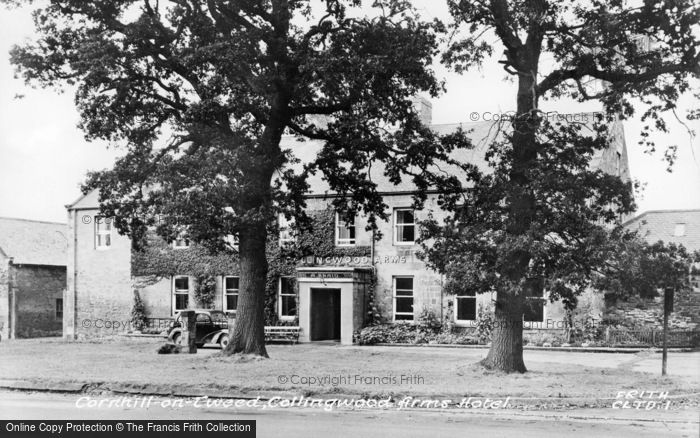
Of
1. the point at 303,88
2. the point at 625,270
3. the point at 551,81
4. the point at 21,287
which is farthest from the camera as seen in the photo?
the point at 21,287

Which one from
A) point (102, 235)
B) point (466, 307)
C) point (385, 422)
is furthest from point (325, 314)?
point (385, 422)

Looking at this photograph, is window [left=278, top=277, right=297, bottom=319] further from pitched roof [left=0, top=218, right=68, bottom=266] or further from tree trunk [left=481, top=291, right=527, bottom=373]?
tree trunk [left=481, top=291, right=527, bottom=373]

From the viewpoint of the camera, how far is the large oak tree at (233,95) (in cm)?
1814

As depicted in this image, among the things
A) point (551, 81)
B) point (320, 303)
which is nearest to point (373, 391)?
point (551, 81)

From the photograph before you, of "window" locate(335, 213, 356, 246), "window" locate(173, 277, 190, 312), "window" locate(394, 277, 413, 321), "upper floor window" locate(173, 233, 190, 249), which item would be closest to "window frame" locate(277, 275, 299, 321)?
"window" locate(335, 213, 356, 246)

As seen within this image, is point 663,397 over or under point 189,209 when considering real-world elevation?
under

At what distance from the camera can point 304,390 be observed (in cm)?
1412

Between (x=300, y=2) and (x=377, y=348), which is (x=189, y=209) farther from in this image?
(x=377, y=348)

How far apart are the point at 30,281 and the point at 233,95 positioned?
27062mm

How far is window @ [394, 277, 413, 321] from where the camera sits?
3169cm

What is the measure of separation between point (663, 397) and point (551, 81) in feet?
24.6

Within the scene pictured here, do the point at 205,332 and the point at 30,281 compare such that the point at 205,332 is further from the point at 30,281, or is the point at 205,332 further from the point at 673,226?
the point at 673,226

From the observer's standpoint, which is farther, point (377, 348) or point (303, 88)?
point (377, 348)

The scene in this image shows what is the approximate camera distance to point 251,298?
20219 millimetres
